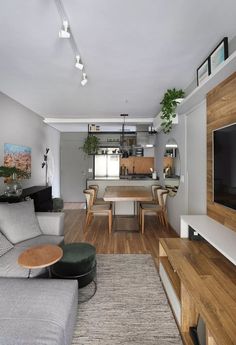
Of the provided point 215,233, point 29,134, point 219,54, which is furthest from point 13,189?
point 219,54

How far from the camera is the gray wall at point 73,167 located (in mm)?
7707

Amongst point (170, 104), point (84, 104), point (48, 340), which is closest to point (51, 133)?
point (84, 104)

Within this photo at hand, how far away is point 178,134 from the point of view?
406 centimetres

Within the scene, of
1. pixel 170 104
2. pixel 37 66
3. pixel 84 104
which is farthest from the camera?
pixel 84 104

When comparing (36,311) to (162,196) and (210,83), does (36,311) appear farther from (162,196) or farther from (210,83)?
(162,196)

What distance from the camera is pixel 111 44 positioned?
7.27 ft

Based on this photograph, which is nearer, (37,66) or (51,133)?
(37,66)

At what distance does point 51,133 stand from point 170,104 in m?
4.43

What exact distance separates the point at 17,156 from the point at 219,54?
3.86 metres

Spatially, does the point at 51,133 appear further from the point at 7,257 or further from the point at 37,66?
the point at 7,257

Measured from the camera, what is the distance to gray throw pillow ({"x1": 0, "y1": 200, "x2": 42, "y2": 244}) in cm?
254

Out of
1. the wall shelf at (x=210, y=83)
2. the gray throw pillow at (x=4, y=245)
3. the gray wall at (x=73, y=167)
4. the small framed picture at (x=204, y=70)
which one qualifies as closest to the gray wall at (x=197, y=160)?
the wall shelf at (x=210, y=83)

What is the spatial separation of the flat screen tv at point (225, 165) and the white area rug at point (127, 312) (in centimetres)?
124

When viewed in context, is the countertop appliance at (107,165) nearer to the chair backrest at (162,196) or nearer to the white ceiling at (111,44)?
the chair backrest at (162,196)
